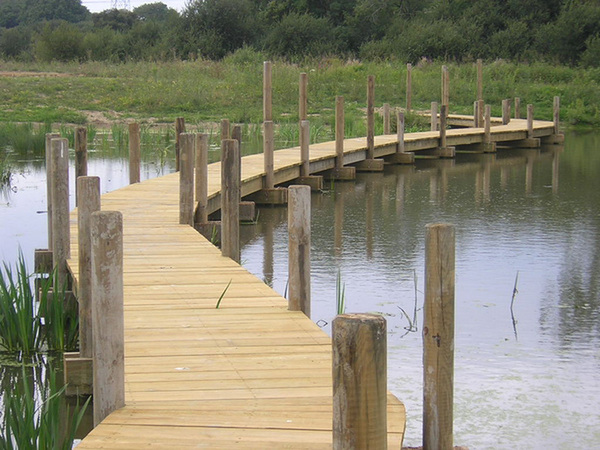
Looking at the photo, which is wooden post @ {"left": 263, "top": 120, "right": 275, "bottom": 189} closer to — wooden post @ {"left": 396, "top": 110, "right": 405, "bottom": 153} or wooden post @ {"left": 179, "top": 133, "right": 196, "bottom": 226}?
wooden post @ {"left": 179, "top": 133, "right": 196, "bottom": 226}

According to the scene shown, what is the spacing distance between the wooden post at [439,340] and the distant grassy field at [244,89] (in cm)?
1646

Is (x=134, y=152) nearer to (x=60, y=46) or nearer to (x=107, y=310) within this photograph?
(x=107, y=310)

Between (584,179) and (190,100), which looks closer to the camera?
(584,179)

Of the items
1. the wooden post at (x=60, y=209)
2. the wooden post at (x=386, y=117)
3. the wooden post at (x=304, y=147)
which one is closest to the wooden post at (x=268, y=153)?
the wooden post at (x=304, y=147)

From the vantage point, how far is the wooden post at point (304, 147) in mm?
12742

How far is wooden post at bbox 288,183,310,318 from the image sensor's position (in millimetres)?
5652

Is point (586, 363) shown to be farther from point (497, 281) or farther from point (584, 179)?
point (584, 179)

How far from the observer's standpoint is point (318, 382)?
4.36m

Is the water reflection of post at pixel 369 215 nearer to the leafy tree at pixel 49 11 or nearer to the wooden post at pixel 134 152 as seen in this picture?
the wooden post at pixel 134 152

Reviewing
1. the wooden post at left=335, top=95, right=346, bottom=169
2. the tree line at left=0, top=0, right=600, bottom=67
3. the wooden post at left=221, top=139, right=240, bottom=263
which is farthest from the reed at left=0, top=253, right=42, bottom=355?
the tree line at left=0, top=0, right=600, bottom=67

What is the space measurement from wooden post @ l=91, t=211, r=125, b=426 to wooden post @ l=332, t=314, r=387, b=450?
136cm

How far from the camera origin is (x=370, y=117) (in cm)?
1520

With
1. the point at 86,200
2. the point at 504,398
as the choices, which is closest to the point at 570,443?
the point at 504,398

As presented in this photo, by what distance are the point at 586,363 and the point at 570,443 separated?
4.03ft
